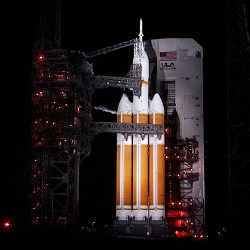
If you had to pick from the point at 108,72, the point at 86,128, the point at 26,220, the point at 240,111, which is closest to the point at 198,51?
the point at 108,72

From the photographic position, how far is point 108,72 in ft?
147

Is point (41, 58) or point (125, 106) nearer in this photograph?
point (41, 58)

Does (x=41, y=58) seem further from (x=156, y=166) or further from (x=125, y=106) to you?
(x=156, y=166)

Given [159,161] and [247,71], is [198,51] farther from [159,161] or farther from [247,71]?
[247,71]

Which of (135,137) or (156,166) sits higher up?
(135,137)

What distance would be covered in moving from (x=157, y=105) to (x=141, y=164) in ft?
15.4

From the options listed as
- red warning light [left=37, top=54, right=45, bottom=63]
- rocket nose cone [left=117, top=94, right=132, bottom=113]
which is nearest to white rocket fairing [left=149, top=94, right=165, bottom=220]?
rocket nose cone [left=117, top=94, right=132, bottom=113]

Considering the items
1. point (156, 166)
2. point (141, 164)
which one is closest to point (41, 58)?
point (141, 164)

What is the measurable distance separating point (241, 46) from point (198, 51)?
1397 centimetres

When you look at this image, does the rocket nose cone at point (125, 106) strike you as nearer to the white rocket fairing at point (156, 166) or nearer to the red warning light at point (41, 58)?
the white rocket fairing at point (156, 166)

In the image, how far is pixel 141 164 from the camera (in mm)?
37938

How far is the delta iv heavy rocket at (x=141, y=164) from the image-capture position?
123 ft

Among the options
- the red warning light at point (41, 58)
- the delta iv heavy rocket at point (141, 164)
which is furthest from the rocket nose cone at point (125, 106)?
the red warning light at point (41, 58)

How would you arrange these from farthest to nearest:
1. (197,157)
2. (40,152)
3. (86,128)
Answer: (197,157), (86,128), (40,152)
